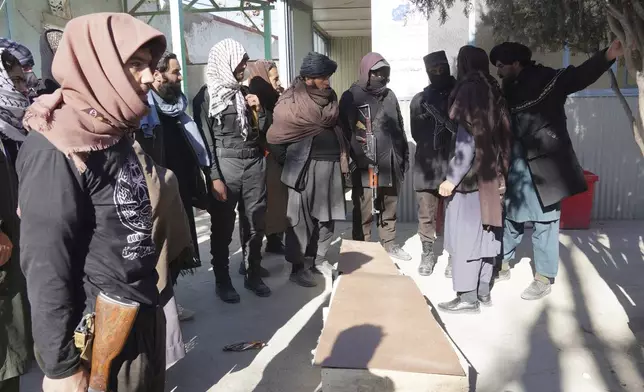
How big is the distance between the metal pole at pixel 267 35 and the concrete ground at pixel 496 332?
4.18 meters

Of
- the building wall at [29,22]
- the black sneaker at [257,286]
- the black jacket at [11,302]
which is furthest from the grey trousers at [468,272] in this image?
the building wall at [29,22]

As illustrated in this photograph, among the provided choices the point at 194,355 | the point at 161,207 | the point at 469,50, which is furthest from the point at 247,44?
the point at 161,207

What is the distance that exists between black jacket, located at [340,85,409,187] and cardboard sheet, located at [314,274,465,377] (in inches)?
59.2

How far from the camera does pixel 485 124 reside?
141 inches

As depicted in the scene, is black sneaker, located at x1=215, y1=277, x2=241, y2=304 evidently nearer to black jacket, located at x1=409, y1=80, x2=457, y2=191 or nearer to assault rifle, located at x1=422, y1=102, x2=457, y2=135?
black jacket, located at x1=409, y1=80, x2=457, y2=191

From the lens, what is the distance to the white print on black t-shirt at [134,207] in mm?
1629

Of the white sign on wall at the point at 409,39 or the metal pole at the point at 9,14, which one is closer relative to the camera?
the white sign on wall at the point at 409,39

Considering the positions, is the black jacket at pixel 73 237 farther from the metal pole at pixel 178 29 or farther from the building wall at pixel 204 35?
the building wall at pixel 204 35

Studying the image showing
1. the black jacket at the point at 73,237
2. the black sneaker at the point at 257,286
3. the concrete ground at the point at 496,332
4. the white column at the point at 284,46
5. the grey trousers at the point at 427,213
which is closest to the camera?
the black jacket at the point at 73,237

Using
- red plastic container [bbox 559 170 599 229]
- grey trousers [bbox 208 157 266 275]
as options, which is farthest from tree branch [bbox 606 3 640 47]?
red plastic container [bbox 559 170 599 229]

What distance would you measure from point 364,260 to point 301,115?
4.28 feet

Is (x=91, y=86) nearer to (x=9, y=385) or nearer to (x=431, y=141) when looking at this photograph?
(x=9, y=385)

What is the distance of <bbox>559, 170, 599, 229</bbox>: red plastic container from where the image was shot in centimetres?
599

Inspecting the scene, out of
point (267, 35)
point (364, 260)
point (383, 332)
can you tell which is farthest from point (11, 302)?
point (267, 35)
